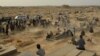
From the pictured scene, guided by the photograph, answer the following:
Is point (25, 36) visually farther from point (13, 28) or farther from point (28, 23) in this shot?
point (28, 23)

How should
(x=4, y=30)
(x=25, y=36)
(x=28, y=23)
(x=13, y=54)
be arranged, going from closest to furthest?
(x=13, y=54)
(x=25, y=36)
(x=4, y=30)
(x=28, y=23)

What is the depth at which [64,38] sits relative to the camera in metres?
20.1

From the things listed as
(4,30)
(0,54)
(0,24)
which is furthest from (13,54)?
(0,24)

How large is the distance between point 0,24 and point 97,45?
11635mm

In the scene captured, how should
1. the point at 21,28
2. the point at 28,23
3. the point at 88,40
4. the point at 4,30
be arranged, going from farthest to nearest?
the point at 28,23 → the point at 21,28 → the point at 4,30 → the point at 88,40

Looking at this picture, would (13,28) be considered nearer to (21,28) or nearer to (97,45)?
(21,28)

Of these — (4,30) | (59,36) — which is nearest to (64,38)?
(59,36)

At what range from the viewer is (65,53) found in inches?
516

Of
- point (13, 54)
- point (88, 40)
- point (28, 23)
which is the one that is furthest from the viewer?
point (28, 23)

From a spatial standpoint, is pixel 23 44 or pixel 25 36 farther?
pixel 25 36

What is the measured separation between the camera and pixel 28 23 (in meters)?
28.6

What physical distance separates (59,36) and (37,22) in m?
9.69

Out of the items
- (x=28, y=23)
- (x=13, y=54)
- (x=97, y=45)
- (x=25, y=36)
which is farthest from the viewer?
(x=28, y=23)

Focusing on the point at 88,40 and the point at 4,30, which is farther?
the point at 4,30
